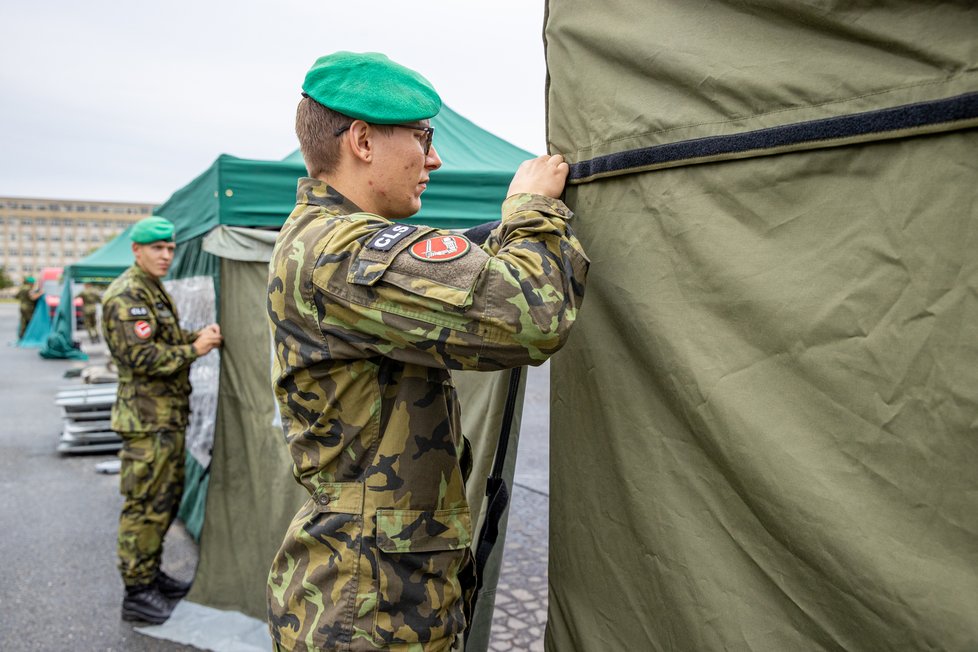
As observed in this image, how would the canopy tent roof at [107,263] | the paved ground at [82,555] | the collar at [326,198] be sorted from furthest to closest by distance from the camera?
the canopy tent roof at [107,263] → the paved ground at [82,555] → the collar at [326,198]

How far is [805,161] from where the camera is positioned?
3.57 feet

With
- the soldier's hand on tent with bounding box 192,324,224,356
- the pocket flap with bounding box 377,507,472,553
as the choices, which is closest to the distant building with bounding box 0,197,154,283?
the soldier's hand on tent with bounding box 192,324,224,356

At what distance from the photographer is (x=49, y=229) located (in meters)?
96.0

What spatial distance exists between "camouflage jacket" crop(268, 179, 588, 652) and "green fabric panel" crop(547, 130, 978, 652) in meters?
0.20

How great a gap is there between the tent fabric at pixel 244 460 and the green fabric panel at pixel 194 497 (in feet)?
2.81

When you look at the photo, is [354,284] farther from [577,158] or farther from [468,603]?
[468,603]

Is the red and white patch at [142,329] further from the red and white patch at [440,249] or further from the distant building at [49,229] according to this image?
the distant building at [49,229]

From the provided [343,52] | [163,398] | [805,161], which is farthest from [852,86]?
[163,398]

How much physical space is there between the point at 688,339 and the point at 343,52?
0.91 metres

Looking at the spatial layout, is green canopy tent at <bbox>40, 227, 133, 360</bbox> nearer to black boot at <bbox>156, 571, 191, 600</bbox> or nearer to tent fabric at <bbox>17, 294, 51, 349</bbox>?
tent fabric at <bbox>17, 294, 51, 349</bbox>

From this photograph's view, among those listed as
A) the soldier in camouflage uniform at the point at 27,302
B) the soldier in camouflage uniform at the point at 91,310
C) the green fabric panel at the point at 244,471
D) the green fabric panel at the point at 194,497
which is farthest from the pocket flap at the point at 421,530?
the soldier in camouflage uniform at the point at 27,302

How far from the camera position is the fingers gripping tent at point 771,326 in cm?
94

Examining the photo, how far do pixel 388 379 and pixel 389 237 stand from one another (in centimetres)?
30

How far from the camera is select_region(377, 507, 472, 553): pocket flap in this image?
142 cm
